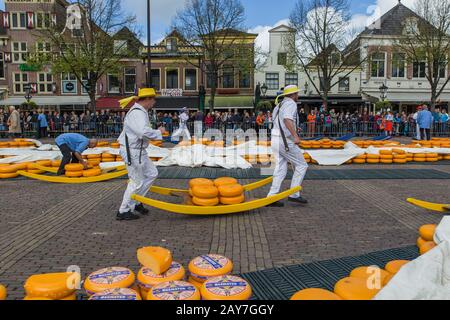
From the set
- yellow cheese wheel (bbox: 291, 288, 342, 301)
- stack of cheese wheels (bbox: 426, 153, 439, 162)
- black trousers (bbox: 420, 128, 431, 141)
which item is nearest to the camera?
yellow cheese wheel (bbox: 291, 288, 342, 301)

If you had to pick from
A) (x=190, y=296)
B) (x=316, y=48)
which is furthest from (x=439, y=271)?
(x=316, y=48)

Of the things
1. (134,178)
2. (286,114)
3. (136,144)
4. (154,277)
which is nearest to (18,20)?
(136,144)

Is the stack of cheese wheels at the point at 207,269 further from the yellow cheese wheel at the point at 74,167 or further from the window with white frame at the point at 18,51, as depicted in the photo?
the window with white frame at the point at 18,51

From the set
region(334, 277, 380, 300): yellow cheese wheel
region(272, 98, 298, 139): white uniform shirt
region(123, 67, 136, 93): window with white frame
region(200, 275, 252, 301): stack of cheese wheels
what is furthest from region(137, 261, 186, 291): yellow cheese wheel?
region(123, 67, 136, 93): window with white frame

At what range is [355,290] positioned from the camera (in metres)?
2.89

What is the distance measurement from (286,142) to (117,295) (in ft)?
15.9

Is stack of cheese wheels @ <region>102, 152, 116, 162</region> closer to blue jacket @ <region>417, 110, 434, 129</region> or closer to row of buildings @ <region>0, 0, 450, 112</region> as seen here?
blue jacket @ <region>417, 110, 434, 129</region>

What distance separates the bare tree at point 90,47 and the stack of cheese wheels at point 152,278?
1062 inches

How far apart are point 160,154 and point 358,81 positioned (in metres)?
34.6

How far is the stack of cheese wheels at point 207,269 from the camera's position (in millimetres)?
3449

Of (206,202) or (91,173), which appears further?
(91,173)

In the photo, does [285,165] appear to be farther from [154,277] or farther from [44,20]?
[44,20]

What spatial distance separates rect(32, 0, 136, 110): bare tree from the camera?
28.6m

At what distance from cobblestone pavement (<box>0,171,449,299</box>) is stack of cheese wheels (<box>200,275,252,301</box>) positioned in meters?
1.26
